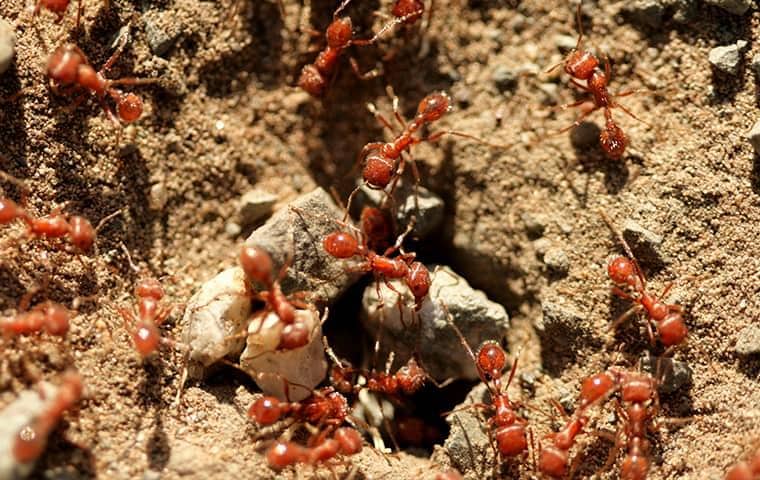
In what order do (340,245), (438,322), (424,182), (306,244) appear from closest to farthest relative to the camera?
1. (340,245)
2. (306,244)
3. (438,322)
4. (424,182)

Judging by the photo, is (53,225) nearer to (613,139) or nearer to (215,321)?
(215,321)

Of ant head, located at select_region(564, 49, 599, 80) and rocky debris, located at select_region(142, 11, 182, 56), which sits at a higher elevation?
rocky debris, located at select_region(142, 11, 182, 56)

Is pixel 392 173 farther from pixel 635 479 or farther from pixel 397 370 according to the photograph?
pixel 635 479

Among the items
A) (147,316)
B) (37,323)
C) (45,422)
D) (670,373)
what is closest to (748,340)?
(670,373)

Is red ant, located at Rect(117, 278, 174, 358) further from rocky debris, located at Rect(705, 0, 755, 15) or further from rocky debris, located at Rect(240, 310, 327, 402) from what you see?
rocky debris, located at Rect(705, 0, 755, 15)

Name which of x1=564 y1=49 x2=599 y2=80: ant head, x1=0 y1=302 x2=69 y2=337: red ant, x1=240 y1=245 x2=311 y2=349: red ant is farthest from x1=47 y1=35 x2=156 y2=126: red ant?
x1=564 y1=49 x2=599 y2=80: ant head

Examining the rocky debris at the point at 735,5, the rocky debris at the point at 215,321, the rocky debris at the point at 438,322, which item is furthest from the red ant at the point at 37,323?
the rocky debris at the point at 735,5
